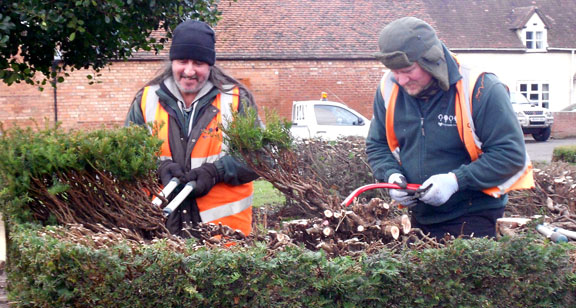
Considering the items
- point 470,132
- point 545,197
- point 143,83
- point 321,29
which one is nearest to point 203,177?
point 470,132

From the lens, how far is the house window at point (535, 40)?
3422 cm

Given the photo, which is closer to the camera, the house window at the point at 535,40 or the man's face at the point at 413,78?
the man's face at the point at 413,78

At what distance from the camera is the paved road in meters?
20.5

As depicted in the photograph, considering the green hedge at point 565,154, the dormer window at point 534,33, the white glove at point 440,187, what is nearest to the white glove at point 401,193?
the white glove at point 440,187

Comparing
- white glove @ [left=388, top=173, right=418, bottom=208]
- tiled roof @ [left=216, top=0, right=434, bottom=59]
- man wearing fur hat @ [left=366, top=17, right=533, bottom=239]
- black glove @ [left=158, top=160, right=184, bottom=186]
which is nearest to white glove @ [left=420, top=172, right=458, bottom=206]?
man wearing fur hat @ [left=366, top=17, right=533, bottom=239]

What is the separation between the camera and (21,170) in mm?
3391

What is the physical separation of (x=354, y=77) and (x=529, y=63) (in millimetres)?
11717

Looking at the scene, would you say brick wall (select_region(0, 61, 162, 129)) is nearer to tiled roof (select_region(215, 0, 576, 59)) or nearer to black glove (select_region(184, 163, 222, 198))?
tiled roof (select_region(215, 0, 576, 59))

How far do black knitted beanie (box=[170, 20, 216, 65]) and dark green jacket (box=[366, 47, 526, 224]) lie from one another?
962 mm

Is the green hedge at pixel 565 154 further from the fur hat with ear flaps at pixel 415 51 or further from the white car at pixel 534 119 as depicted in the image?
the white car at pixel 534 119

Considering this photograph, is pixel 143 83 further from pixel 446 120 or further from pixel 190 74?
pixel 446 120

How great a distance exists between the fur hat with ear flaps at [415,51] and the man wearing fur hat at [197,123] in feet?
3.00

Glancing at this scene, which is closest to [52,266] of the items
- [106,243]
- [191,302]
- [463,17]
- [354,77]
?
[106,243]

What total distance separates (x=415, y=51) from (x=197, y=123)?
130 cm
